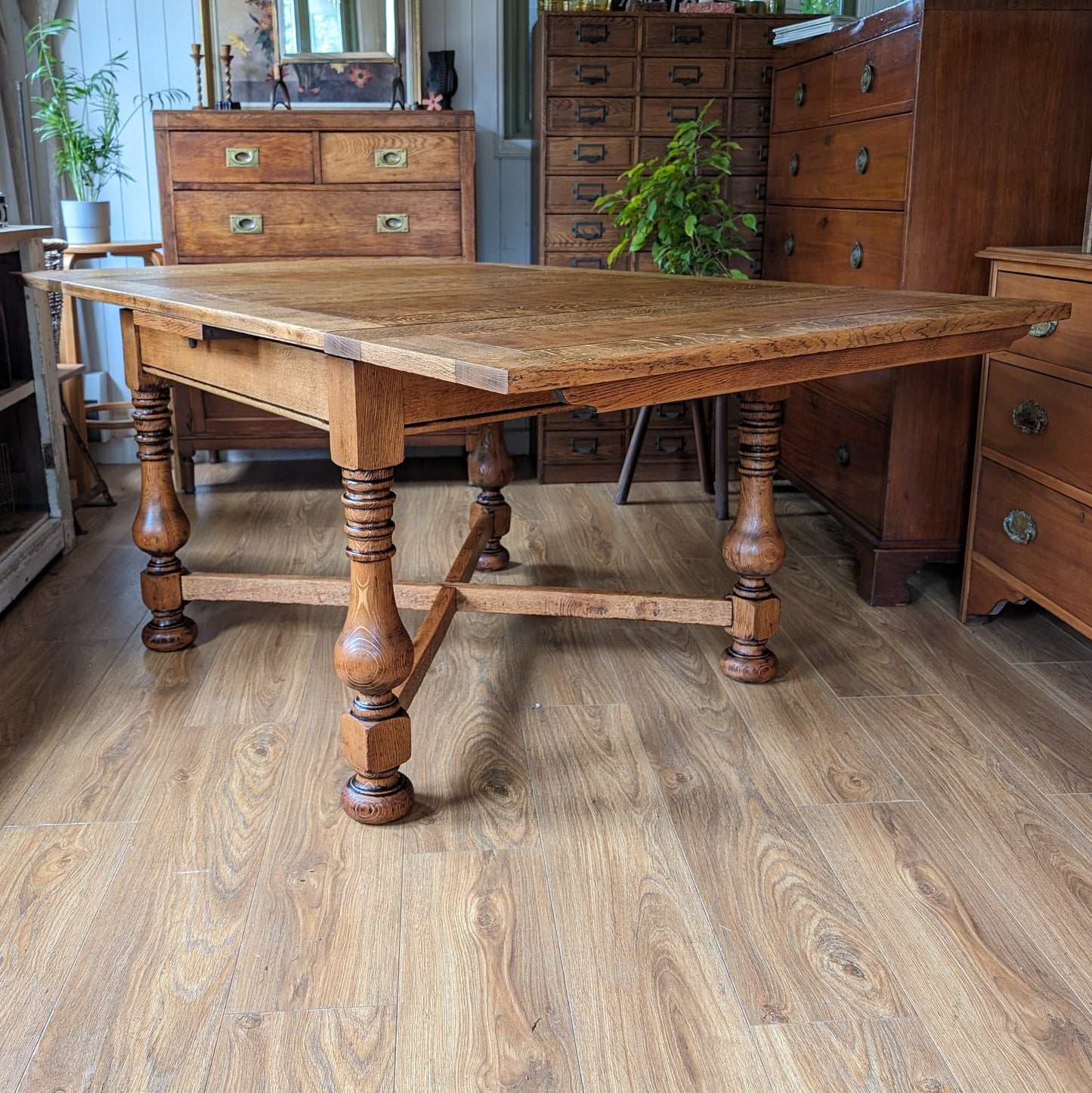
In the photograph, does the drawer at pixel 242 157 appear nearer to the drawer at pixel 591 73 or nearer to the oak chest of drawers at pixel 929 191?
the drawer at pixel 591 73

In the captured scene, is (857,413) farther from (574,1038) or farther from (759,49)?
(574,1038)

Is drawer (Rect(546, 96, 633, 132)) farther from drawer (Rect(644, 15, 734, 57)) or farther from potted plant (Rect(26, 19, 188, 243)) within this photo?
potted plant (Rect(26, 19, 188, 243))

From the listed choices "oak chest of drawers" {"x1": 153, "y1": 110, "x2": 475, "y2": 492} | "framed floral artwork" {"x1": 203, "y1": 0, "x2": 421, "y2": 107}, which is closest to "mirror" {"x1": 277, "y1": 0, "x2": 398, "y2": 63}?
"framed floral artwork" {"x1": 203, "y1": 0, "x2": 421, "y2": 107}

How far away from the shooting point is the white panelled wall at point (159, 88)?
3801mm

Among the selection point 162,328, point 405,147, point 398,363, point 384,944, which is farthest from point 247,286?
point 405,147

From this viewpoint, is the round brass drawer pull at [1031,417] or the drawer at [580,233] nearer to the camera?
the round brass drawer pull at [1031,417]

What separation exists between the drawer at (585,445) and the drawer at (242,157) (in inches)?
43.4

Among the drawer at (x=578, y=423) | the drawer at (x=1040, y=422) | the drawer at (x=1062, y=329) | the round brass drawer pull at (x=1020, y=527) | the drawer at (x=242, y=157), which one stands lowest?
the drawer at (x=578, y=423)

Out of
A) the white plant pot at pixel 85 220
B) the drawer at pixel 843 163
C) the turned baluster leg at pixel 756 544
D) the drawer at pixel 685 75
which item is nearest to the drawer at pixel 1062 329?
the drawer at pixel 843 163

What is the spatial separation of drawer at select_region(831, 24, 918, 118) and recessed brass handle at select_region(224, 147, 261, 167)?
5.49 feet

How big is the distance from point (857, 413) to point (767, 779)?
1.22 metres

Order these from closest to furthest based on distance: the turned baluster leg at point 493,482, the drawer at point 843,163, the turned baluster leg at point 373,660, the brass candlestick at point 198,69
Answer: the turned baluster leg at point 373,660
the drawer at point 843,163
the turned baluster leg at point 493,482
the brass candlestick at point 198,69

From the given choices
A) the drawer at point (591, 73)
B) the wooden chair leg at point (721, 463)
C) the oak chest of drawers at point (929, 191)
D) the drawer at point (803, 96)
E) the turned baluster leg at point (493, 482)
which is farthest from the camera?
the drawer at point (591, 73)

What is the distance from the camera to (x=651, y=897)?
151 centimetres
